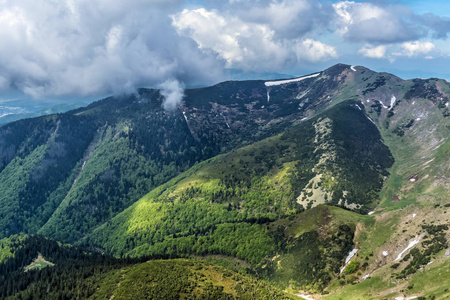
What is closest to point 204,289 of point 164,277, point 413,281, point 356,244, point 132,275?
point 164,277

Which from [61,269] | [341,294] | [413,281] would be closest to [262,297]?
[341,294]

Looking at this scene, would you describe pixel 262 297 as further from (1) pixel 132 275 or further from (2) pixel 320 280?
(1) pixel 132 275

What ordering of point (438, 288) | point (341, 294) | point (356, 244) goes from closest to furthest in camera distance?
point (438, 288) < point (341, 294) < point (356, 244)

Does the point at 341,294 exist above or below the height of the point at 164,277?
below

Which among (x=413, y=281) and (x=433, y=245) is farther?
(x=433, y=245)

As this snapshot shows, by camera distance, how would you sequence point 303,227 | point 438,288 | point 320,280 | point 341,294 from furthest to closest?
1. point 303,227
2. point 320,280
3. point 341,294
4. point 438,288

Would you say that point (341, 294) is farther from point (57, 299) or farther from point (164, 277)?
point (57, 299)

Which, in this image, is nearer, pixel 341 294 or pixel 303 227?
pixel 341 294

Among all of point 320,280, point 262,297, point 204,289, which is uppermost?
point 204,289

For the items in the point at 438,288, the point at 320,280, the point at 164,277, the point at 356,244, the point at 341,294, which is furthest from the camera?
the point at 356,244
